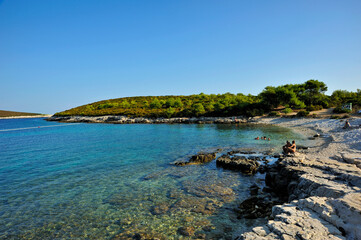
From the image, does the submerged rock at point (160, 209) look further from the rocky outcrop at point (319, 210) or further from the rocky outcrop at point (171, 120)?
the rocky outcrop at point (171, 120)

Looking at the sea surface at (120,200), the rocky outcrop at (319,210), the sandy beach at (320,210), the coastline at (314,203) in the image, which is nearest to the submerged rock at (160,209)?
the sea surface at (120,200)

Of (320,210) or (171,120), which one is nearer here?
(320,210)

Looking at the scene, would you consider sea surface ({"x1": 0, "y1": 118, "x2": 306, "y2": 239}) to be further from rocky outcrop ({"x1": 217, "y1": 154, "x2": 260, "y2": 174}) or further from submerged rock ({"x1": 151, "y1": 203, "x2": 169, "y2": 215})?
rocky outcrop ({"x1": 217, "y1": 154, "x2": 260, "y2": 174})

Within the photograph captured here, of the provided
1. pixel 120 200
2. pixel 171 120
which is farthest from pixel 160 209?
pixel 171 120

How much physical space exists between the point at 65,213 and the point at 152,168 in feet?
28.5

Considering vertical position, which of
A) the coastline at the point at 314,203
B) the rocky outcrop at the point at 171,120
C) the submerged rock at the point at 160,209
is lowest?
the submerged rock at the point at 160,209

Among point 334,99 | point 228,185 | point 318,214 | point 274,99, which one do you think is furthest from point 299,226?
point 334,99

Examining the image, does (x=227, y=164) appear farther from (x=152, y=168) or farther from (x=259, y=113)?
(x=259, y=113)

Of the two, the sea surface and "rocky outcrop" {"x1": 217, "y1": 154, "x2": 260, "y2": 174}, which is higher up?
"rocky outcrop" {"x1": 217, "y1": 154, "x2": 260, "y2": 174}

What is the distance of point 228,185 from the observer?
45.2ft

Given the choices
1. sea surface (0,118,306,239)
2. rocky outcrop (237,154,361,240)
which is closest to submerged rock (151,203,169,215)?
sea surface (0,118,306,239)

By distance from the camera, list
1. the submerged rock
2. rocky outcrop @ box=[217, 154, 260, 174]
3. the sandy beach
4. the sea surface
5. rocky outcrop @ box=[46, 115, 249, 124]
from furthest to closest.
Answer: rocky outcrop @ box=[46, 115, 249, 124], rocky outcrop @ box=[217, 154, 260, 174], the submerged rock, the sea surface, the sandy beach

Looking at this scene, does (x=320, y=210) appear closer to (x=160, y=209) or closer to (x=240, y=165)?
(x=160, y=209)

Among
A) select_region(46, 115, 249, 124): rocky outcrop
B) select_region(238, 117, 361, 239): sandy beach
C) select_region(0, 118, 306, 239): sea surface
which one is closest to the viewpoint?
select_region(238, 117, 361, 239): sandy beach
